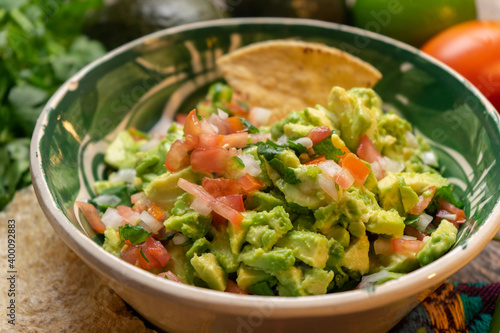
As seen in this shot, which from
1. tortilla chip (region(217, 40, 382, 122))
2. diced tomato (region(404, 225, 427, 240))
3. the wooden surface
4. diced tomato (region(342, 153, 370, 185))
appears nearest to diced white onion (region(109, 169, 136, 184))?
tortilla chip (region(217, 40, 382, 122))

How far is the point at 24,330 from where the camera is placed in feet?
5.66

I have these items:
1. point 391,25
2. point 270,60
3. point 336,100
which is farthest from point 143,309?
point 391,25

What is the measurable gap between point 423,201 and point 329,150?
1.32 ft

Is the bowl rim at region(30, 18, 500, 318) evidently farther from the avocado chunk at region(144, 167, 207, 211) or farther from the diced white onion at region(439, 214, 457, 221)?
the avocado chunk at region(144, 167, 207, 211)

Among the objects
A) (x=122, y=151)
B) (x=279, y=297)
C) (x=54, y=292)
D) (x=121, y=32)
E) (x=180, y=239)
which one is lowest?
(x=54, y=292)

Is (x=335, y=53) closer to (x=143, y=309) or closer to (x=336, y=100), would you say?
(x=336, y=100)

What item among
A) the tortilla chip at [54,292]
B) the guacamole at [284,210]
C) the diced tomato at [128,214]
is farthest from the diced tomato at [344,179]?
the tortilla chip at [54,292]

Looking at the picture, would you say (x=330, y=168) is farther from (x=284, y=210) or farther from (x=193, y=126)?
(x=193, y=126)

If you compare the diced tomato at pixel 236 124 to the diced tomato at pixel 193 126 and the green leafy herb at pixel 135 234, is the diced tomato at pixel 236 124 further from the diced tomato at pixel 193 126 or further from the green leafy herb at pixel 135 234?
the green leafy herb at pixel 135 234

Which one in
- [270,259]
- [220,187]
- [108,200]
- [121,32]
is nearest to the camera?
[270,259]

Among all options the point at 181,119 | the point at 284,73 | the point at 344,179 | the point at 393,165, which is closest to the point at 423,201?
the point at 393,165

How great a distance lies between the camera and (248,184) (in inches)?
65.9

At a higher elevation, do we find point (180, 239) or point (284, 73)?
point (284, 73)

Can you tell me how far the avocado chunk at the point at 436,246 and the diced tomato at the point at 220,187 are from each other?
0.65m
